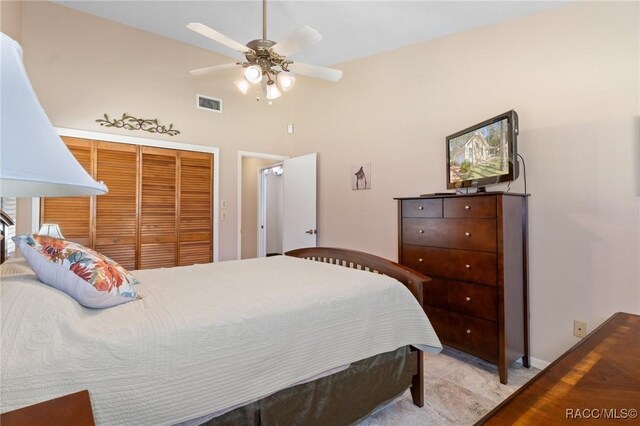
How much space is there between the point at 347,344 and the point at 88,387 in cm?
97

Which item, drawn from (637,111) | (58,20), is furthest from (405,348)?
(58,20)

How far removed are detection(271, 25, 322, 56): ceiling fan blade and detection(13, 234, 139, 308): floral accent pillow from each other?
1622mm

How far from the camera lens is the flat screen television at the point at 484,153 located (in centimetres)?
219

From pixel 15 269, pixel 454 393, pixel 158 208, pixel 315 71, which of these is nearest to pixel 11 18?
pixel 158 208

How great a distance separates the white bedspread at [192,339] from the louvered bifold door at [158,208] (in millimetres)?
2021

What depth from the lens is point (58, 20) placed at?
9.79 feet

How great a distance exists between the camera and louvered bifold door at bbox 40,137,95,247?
9.80ft

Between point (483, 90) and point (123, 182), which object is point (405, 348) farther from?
point (123, 182)

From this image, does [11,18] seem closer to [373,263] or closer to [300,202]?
[300,202]

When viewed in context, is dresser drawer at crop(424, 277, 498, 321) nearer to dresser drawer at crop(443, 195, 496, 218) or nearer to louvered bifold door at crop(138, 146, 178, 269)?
→ dresser drawer at crop(443, 195, 496, 218)

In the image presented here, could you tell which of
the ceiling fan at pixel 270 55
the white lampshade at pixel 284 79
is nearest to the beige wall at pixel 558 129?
the ceiling fan at pixel 270 55

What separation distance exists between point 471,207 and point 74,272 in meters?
2.32

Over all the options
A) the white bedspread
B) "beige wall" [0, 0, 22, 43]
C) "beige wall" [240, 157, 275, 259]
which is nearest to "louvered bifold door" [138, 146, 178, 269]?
"beige wall" [0, 0, 22, 43]

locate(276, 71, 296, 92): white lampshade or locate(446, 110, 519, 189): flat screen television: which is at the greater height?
locate(276, 71, 296, 92): white lampshade
